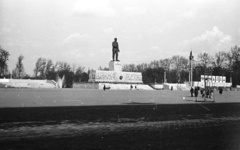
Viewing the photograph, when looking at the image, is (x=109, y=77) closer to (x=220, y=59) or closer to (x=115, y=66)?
(x=115, y=66)

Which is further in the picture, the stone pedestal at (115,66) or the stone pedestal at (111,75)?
the stone pedestal at (111,75)

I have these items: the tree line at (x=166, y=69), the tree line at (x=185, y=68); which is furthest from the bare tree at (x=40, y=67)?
the tree line at (x=185, y=68)

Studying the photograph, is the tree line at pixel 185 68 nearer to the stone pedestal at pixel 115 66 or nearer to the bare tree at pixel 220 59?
the bare tree at pixel 220 59

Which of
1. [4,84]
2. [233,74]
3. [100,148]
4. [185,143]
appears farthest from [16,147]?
[233,74]

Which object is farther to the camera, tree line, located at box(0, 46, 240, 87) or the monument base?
tree line, located at box(0, 46, 240, 87)

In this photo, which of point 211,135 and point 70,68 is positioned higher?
point 70,68

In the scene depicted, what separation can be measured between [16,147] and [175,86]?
68273mm

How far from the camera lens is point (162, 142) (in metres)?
6.59

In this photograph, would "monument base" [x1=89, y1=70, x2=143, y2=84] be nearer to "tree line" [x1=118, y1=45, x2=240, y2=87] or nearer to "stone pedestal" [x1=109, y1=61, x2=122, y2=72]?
"stone pedestal" [x1=109, y1=61, x2=122, y2=72]

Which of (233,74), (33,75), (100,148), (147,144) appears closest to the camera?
(100,148)

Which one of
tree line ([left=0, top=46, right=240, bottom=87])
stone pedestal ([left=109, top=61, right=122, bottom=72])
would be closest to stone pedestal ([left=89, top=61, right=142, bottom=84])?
stone pedestal ([left=109, top=61, right=122, bottom=72])

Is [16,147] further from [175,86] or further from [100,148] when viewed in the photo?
[175,86]

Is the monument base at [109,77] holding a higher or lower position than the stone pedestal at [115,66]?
lower

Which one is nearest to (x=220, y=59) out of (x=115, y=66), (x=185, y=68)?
(x=185, y=68)
